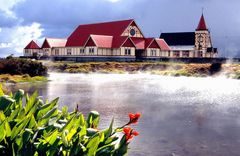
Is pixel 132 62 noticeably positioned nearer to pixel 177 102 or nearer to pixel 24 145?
pixel 177 102

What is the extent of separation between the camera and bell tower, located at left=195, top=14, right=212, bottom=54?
121688 millimetres

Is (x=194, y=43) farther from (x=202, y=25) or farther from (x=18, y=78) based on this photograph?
(x=18, y=78)

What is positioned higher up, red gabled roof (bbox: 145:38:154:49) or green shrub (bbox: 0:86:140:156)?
red gabled roof (bbox: 145:38:154:49)

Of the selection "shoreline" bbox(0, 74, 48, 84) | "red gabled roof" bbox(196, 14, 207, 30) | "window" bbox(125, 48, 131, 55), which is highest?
"red gabled roof" bbox(196, 14, 207, 30)

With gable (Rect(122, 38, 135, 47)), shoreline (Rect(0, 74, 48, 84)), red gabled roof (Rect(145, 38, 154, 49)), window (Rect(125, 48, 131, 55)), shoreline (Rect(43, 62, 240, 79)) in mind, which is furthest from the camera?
red gabled roof (Rect(145, 38, 154, 49))

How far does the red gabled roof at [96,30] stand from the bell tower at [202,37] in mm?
28275

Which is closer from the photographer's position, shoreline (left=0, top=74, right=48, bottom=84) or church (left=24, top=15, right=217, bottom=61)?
shoreline (left=0, top=74, right=48, bottom=84)

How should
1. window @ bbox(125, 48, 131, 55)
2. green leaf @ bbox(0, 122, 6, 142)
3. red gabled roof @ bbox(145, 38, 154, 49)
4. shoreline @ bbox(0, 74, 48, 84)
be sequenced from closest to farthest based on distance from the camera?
green leaf @ bbox(0, 122, 6, 142) < shoreline @ bbox(0, 74, 48, 84) < window @ bbox(125, 48, 131, 55) < red gabled roof @ bbox(145, 38, 154, 49)

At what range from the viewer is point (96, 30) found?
10831cm

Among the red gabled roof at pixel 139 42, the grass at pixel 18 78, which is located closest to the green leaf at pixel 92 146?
the grass at pixel 18 78

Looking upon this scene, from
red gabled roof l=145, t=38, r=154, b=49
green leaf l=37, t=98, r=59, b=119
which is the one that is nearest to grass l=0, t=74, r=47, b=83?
green leaf l=37, t=98, r=59, b=119

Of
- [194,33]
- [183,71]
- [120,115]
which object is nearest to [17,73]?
[183,71]

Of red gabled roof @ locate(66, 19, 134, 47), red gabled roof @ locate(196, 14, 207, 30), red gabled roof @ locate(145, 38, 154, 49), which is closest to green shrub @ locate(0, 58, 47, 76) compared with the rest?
red gabled roof @ locate(66, 19, 134, 47)

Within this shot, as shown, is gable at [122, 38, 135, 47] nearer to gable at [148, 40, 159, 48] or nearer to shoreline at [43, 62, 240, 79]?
gable at [148, 40, 159, 48]
